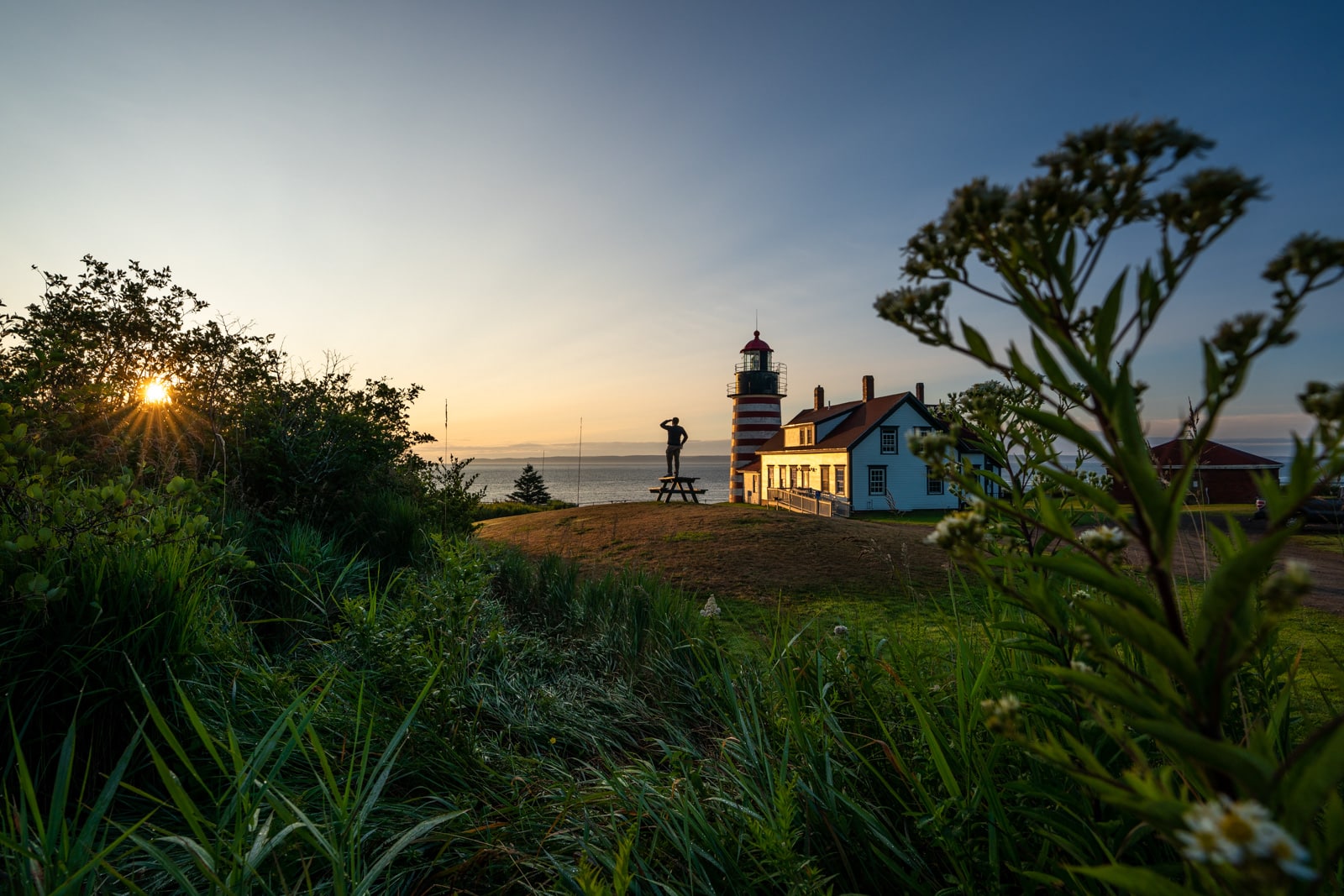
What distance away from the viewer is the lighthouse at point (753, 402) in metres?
37.3

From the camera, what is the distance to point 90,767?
264cm

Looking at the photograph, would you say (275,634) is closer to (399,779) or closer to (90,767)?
(90,767)

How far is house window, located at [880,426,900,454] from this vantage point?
1110 inches

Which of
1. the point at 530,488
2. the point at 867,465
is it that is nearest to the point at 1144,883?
the point at 867,465

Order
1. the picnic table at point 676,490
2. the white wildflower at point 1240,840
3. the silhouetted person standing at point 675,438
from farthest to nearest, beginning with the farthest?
the silhouetted person standing at point 675,438 < the picnic table at point 676,490 < the white wildflower at point 1240,840

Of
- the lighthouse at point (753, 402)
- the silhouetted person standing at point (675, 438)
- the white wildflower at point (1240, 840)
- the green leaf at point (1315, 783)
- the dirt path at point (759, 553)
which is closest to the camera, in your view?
the white wildflower at point (1240, 840)

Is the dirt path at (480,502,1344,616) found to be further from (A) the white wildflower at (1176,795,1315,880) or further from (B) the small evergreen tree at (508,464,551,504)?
(B) the small evergreen tree at (508,464,551,504)

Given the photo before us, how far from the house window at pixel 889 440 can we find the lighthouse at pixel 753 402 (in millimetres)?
9865

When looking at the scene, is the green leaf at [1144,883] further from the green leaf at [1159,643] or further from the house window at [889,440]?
the house window at [889,440]

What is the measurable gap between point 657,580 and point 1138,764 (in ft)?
18.3

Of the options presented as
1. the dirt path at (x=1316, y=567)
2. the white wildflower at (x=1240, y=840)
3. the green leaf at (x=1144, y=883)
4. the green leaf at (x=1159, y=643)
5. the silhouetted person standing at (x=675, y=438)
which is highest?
the silhouetted person standing at (x=675, y=438)

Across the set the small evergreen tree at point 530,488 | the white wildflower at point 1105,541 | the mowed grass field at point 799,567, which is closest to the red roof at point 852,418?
the mowed grass field at point 799,567

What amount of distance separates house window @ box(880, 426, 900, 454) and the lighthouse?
32.4 feet

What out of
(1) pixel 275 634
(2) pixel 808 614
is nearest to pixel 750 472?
(2) pixel 808 614
